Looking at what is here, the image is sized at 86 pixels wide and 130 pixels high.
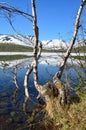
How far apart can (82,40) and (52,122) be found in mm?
2255

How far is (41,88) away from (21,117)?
5.50ft

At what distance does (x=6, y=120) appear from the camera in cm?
1257

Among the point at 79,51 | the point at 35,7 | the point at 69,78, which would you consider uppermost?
the point at 35,7

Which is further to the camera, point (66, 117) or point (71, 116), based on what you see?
point (66, 117)

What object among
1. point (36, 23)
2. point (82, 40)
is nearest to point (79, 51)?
point (82, 40)

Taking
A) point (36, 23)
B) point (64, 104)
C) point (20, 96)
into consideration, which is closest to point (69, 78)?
point (64, 104)

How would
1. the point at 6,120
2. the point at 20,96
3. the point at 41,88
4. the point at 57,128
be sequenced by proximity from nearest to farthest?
the point at 57,128 → the point at 41,88 → the point at 6,120 → the point at 20,96

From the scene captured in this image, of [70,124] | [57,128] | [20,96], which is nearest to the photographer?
[70,124]

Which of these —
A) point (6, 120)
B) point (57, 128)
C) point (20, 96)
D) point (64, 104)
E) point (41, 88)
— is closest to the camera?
point (57, 128)

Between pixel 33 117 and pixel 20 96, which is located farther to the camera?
pixel 20 96

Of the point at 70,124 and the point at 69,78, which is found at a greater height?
the point at 69,78

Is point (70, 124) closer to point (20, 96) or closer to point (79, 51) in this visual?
point (79, 51)

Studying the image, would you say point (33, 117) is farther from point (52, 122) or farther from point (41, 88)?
point (52, 122)

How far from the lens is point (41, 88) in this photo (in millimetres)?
11719
